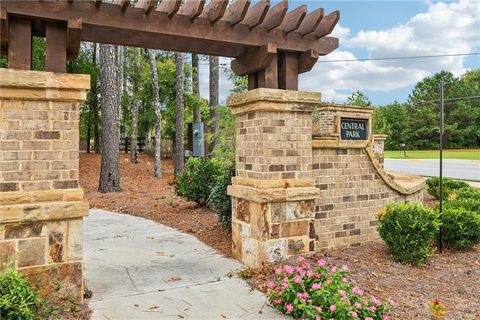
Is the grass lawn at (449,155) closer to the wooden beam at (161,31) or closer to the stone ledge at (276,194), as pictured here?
the stone ledge at (276,194)

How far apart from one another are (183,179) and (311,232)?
5.11 meters

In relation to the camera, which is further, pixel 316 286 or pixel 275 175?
pixel 275 175

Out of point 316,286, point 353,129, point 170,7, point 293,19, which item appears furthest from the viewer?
point 353,129

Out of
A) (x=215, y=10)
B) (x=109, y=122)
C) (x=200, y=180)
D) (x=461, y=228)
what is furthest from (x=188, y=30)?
(x=109, y=122)

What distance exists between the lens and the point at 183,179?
9.96 m

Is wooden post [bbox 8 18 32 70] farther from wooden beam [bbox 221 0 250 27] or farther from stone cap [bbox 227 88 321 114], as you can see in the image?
stone cap [bbox 227 88 321 114]

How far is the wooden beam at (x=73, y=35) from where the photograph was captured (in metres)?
4.06

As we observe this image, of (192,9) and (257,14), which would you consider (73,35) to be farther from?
(257,14)

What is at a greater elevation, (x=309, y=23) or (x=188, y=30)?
(x=309, y=23)

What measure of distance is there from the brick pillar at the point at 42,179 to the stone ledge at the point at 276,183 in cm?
217

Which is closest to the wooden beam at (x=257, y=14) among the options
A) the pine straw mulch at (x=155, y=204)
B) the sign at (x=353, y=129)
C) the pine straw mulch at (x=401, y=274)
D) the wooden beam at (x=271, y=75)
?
the wooden beam at (x=271, y=75)

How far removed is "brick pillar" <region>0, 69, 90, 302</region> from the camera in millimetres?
3889

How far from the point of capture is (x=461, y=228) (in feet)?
20.4

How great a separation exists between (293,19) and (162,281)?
3.80 m
